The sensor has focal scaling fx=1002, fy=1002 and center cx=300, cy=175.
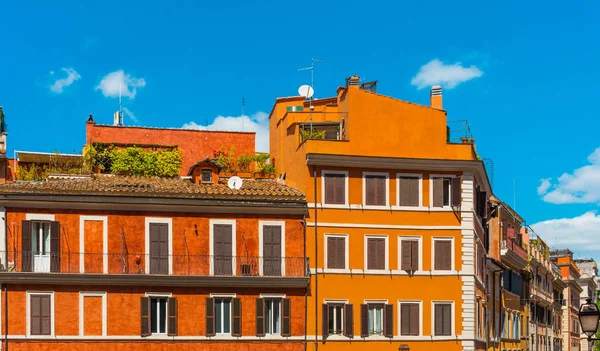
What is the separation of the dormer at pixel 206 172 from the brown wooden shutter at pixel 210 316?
647 cm

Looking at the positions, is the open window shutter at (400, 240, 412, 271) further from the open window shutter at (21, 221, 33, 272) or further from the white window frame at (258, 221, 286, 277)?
the open window shutter at (21, 221, 33, 272)

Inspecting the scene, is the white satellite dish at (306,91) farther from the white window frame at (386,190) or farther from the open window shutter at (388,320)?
the open window shutter at (388,320)

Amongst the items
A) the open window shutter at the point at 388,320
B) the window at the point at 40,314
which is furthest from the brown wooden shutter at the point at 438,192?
the window at the point at 40,314

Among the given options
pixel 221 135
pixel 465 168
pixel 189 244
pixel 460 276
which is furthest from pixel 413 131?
pixel 221 135

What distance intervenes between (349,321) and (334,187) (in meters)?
6.44

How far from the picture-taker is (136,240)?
1810 inches

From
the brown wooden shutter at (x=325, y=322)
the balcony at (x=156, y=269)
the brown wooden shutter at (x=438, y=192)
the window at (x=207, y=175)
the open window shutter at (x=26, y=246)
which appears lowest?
the brown wooden shutter at (x=325, y=322)

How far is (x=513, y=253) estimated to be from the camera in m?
69.4

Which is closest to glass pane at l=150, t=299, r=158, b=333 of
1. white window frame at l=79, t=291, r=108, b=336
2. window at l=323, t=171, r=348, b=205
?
white window frame at l=79, t=291, r=108, b=336

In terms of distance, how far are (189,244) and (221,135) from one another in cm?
1705

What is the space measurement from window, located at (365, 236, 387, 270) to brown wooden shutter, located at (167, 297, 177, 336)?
9435mm

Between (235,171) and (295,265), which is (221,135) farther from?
(295,265)

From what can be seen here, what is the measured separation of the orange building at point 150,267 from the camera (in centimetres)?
4450

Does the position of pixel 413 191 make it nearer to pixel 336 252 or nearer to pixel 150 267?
pixel 336 252
